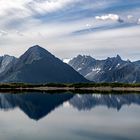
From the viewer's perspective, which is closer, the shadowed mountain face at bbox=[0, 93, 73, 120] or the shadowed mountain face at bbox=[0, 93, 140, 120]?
the shadowed mountain face at bbox=[0, 93, 73, 120]

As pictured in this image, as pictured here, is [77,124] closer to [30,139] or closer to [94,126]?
[94,126]

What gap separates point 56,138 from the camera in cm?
5712

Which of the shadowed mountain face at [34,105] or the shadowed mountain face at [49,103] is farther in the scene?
the shadowed mountain face at [49,103]

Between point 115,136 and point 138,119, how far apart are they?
78.5 feet

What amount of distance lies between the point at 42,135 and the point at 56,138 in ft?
12.3

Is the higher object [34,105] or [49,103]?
[49,103]

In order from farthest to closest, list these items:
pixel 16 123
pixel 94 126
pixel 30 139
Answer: pixel 16 123, pixel 94 126, pixel 30 139

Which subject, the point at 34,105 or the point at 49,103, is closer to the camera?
the point at 34,105

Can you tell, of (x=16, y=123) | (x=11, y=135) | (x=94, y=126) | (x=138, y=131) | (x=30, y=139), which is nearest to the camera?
(x=30, y=139)

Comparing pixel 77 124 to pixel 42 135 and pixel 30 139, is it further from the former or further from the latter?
pixel 30 139

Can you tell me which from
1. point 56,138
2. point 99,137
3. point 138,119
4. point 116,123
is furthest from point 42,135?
point 138,119

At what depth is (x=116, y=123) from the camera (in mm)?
75188

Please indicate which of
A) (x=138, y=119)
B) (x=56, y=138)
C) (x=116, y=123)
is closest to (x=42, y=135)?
(x=56, y=138)

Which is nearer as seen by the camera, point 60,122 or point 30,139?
point 30,139
